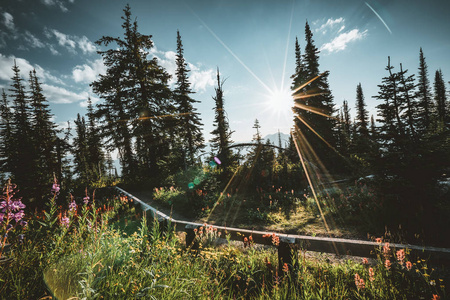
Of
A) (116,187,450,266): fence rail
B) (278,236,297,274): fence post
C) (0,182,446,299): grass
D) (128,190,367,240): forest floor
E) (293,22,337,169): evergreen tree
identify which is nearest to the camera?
(0,182,446,299): grass

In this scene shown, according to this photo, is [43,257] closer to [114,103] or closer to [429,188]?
[429,188]

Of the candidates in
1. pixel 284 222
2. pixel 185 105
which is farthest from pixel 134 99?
pixel 284 222

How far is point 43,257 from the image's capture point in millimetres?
2607

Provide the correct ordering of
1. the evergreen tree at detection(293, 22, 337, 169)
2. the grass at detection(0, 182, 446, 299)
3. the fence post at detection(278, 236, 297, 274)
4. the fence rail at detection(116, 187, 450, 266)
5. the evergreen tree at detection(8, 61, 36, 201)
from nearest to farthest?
1. the grass at detection(0, 182, 446, 299)
2. the fence rail at detection(116, 187, 450, 266)
3. the fence post at detection(278, 236, 297, 274)
4. the evergreen tree at detection(8, 61, 36, 201)
5. the evergreen tree at detection(293, 22, 337, 169)

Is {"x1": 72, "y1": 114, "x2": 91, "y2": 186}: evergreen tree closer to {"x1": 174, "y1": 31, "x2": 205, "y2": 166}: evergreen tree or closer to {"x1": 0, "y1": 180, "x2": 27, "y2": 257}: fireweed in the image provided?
{"x1": 174, "y1": 31, "x2": 205, "y2": 166}: evergreen tree

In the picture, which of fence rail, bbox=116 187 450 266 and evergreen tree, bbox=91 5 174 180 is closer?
fence rail, bbox=116 187 450 266

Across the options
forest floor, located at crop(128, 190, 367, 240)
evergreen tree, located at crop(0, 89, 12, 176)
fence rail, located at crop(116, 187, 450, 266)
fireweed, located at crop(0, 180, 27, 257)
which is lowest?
forest floor, located at crop(128, 190, 367, 240)

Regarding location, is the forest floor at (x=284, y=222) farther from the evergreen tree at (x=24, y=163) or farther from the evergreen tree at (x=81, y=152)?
the evergreen tree at (x=81, y=152)

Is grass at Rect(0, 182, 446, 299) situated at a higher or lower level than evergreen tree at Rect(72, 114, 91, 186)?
lower

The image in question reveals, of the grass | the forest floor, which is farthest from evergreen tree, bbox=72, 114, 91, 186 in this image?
the grass

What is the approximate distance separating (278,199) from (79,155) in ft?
103

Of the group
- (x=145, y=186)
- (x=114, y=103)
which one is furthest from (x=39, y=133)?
(x=145, y=186)

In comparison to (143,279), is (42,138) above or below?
above

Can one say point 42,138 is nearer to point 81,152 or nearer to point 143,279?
point 81,152
